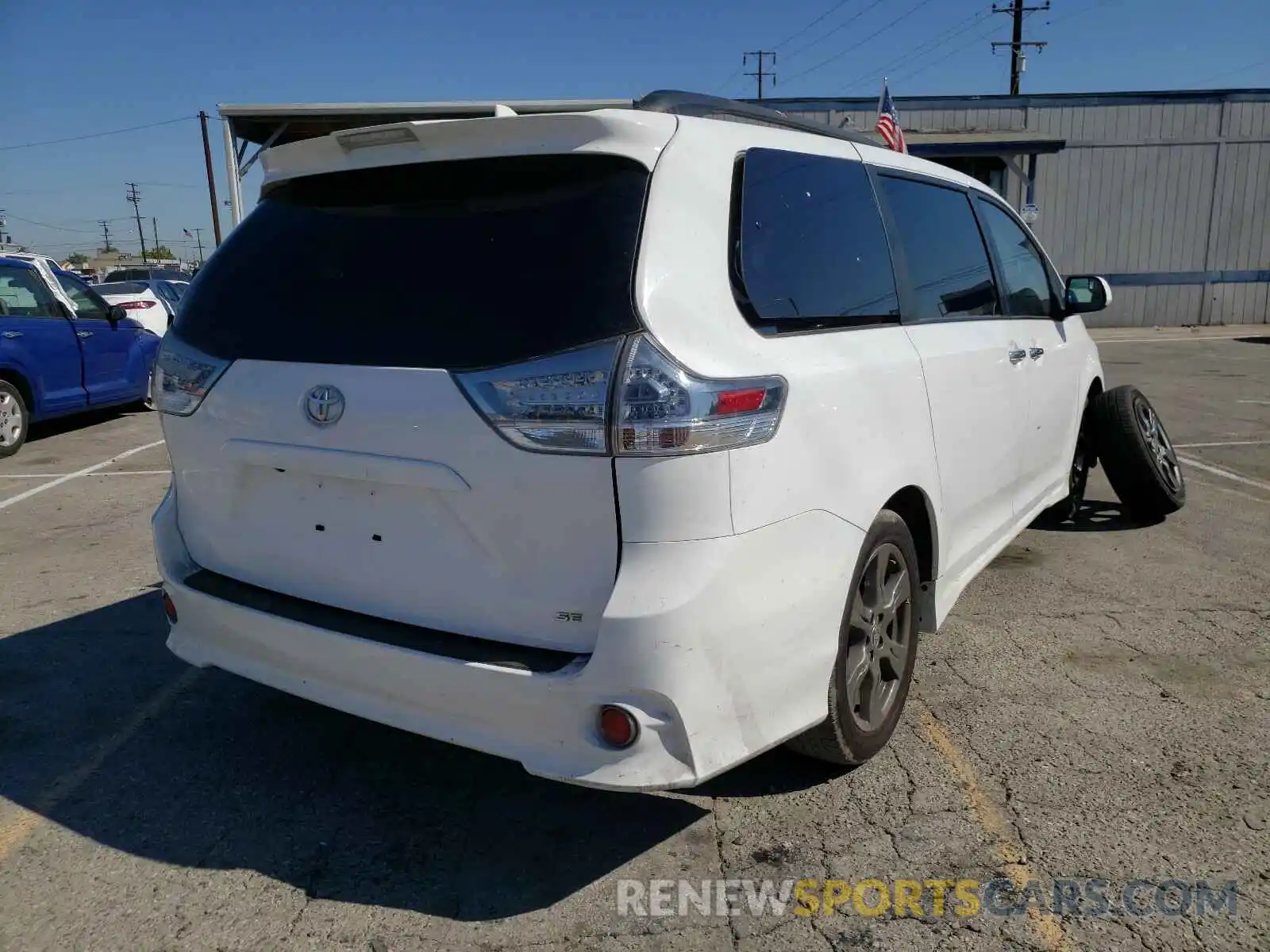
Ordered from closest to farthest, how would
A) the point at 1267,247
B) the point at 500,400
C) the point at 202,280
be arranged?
the point at 500,400
the point at 202,280
the point at 1267,247

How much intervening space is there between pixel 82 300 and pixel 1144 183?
23571mm

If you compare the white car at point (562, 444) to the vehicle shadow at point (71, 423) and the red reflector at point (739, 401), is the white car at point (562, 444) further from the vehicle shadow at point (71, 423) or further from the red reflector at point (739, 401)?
the vehicle shadow at point (71, 423)

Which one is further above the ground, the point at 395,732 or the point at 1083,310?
the point at 1083,310

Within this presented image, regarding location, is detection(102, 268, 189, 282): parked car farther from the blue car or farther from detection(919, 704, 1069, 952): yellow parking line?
detection(919, 704, 1069, 952): yellow parking line

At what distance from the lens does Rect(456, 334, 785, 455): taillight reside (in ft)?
7.21

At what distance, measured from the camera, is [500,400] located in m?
2.28

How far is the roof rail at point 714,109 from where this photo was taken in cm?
264

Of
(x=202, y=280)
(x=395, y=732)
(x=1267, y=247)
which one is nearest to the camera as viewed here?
(x=202, y=280)

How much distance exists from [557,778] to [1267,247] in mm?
28547

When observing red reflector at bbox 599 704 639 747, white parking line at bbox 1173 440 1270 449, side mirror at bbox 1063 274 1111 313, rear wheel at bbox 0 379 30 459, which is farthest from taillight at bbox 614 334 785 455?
rear wheel at bbox 0 379 30 459

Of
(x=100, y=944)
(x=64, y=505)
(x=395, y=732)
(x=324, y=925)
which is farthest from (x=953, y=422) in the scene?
(x=64, y=505)

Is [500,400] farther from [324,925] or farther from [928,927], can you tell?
[928,927]

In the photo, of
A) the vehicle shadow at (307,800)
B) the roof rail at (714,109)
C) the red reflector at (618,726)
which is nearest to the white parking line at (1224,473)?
the roof rail at (714,109)

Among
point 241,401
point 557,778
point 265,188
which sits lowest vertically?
point 557,778
